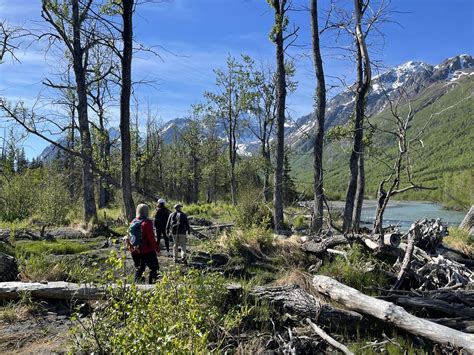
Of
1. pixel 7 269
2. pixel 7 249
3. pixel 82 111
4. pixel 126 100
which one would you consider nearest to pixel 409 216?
pixel 82 111

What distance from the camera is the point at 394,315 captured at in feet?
19.4

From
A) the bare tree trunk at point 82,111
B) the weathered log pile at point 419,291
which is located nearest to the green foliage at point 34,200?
the bare tree trunk at point 82,111

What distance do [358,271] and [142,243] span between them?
4210 millimetres

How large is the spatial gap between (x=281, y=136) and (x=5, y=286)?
406 inches

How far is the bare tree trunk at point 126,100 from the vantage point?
35.8ft

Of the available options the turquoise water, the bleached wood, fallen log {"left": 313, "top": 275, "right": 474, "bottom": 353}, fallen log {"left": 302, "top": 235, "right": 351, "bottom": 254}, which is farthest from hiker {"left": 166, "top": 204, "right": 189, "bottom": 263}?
the turquoise water

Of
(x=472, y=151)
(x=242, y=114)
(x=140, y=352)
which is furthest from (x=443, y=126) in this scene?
(x=140, y=352)

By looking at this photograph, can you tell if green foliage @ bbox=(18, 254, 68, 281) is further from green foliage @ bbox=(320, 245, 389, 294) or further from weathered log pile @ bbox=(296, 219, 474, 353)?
green foliage @ bbox=(320, 245, 389, 294)

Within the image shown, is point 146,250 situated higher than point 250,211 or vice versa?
point 250,211

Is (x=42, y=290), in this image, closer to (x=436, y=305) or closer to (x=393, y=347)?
(x=393, y=347)

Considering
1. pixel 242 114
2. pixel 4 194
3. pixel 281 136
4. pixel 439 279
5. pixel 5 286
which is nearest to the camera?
pixel 5 286

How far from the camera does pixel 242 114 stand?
38219mm

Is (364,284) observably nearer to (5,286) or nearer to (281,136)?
(5,286)

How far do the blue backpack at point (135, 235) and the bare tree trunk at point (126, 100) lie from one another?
312cm
